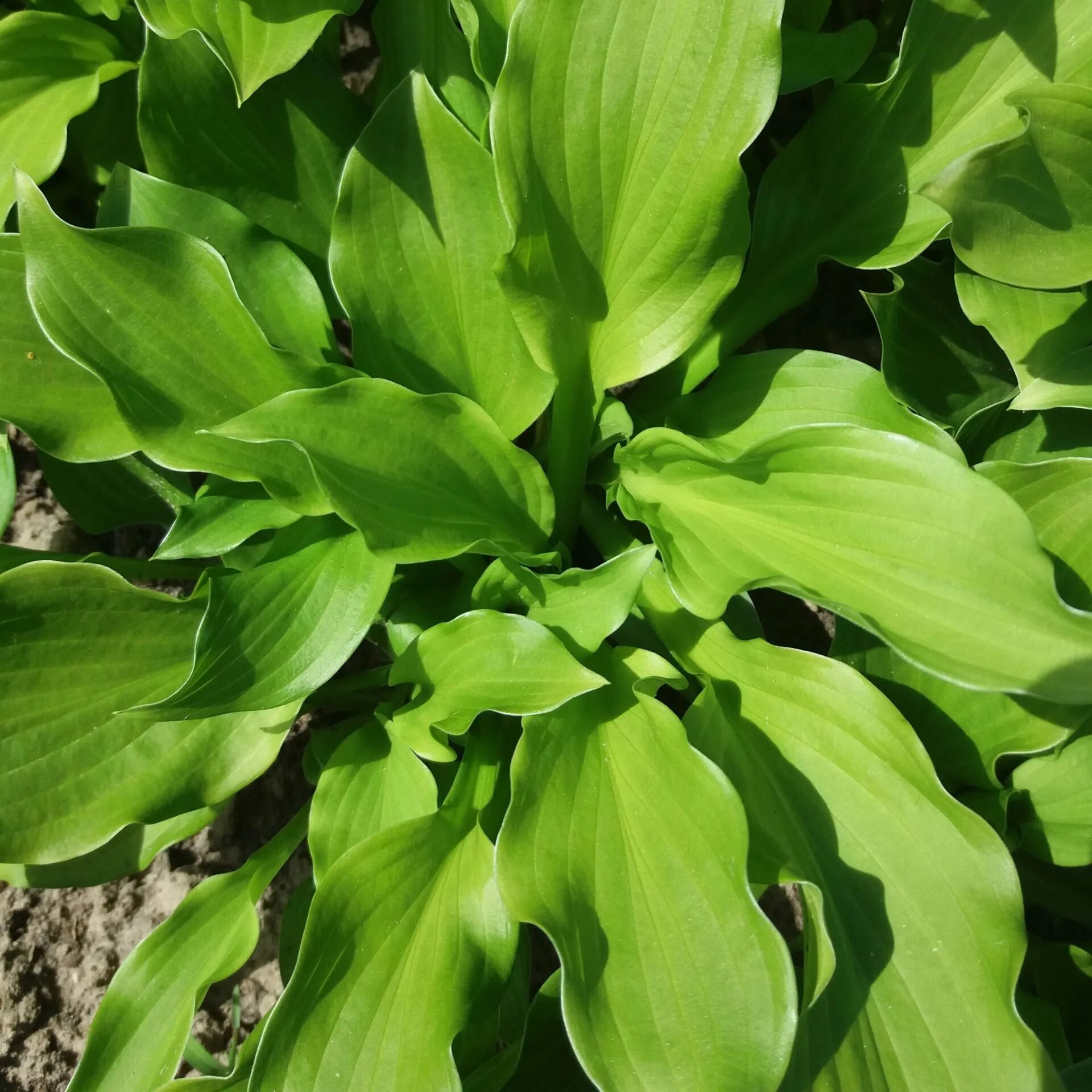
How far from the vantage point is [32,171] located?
1.10 meters

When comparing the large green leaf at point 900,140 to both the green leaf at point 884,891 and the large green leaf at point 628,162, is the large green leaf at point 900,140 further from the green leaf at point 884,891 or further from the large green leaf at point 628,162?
the green leaf at point 884,891

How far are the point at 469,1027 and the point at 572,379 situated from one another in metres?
0.73

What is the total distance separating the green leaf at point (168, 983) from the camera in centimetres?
96

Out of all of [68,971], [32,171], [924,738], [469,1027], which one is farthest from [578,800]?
[32,171]

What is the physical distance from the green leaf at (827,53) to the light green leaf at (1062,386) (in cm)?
43

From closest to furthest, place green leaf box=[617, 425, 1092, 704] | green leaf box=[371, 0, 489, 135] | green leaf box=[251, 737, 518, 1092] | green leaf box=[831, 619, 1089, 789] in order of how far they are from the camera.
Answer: green leaf box=[617, 425, 1092, 704] < green leaf box=[251, 737, 518, 1092] < green leaf box=[831, 619, 1089, 789] < green leaf box=[371, 0, 489, 135]

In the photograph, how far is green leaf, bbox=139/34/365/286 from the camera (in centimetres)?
98

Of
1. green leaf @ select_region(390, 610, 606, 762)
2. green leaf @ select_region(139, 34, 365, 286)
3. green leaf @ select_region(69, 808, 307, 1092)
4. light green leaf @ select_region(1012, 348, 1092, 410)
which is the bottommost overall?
green leaf @ select_region(69, 808, 307, 1092)

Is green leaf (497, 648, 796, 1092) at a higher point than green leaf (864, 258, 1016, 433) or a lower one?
lower

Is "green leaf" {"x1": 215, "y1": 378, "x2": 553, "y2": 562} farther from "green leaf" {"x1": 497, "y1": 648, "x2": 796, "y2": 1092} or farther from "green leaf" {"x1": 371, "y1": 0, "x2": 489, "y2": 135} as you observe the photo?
"green leaf" {"x1": 371, "y1": 0, "x2": 489, "y2": 135}

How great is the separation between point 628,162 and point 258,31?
0.39m

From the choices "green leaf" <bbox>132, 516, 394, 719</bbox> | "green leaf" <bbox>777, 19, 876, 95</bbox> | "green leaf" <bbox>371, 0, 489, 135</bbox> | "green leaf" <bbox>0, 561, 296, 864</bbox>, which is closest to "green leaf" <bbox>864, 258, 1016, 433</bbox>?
"green leaf" <bbox>777, 19, 876, 95</bbox>

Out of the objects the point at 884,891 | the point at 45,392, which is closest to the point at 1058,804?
the point at 884,891

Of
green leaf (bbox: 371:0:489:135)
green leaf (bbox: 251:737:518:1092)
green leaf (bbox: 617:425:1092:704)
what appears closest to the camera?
green leaf (bbox: 617:425:1092:704)
